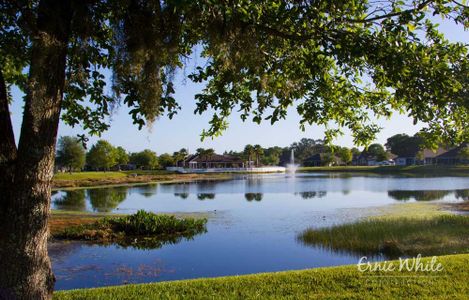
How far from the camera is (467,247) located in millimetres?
12867

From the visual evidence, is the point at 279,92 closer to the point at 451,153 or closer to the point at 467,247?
the point at 467,247

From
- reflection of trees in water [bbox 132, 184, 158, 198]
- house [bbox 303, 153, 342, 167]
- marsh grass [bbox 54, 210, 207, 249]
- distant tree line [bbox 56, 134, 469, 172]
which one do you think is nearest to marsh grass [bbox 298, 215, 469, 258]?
marsh grass [bbox 54, 210, 207, 249]

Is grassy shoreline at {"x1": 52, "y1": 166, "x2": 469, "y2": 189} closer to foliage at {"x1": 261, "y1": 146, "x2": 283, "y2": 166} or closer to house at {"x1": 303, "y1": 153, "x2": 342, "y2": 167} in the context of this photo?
A: house at {"x1": 303, "y1": 153, "x2": 342, "y2": 167}

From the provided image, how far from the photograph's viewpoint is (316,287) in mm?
6590

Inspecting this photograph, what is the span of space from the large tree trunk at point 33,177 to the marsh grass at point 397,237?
36.1 ft

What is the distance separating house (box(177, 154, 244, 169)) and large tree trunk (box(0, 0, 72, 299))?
9683 centimetres

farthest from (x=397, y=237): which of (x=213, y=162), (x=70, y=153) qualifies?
(x=213, y=162)

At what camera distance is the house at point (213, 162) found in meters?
102

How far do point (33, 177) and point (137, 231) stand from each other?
43.4 ft

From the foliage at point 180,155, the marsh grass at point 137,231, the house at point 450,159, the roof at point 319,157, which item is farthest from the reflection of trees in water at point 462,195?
the roof at point 319,157

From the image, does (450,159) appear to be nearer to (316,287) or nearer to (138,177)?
(138,177)

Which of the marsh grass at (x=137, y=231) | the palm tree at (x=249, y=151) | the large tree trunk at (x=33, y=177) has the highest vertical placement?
the palm tree at (x=249, y=151)

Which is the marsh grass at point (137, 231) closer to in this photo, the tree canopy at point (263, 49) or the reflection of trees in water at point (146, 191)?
the tree canopy at point (263, 49)

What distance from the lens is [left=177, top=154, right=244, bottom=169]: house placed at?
4001 inches
